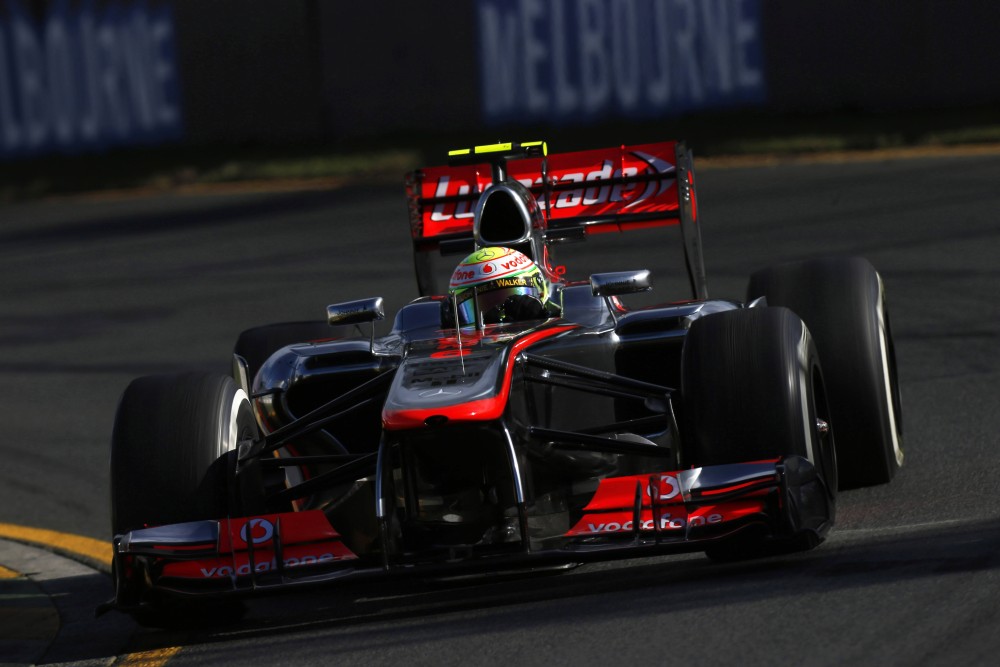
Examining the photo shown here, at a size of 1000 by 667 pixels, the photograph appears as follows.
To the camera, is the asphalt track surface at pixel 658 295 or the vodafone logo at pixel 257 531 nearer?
the asphalt track surface at pixel 658 295

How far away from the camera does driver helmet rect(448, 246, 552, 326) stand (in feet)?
23.8

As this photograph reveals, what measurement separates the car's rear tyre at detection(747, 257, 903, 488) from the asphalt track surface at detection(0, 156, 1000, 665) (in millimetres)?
186

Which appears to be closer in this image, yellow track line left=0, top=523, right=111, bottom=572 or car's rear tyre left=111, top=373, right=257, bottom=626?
car's rear tyre left=111, top=373, right=257, bottom=626

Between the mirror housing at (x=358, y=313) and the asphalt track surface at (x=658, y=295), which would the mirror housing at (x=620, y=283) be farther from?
the asphalt track surface at (x=658, y=295)

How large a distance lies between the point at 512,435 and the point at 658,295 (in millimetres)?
7039

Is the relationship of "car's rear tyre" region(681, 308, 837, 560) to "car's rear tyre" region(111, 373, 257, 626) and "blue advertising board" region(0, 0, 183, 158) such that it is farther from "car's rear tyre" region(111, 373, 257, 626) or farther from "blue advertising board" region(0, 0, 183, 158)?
"blue advertising board" region(0, 0, 183, 158)

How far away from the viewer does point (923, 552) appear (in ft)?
19.8

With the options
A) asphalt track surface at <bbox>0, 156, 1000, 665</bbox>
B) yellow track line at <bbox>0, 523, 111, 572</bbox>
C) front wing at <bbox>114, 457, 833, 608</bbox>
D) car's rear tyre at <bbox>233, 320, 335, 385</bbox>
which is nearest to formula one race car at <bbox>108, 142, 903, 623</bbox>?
front wing at <bbox>114, 457, 833, 608</bbox>

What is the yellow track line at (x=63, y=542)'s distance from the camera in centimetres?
790

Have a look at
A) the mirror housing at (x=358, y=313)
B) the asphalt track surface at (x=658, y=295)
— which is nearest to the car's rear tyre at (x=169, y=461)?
the asphalt track surface at (x=658, y=295)

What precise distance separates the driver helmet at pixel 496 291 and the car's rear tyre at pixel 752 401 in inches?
44.5

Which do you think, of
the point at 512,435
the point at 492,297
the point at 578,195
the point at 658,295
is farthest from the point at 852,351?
the point at 658,295

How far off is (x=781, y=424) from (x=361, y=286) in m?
8.94

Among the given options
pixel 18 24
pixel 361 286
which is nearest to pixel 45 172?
pixel 18 24
